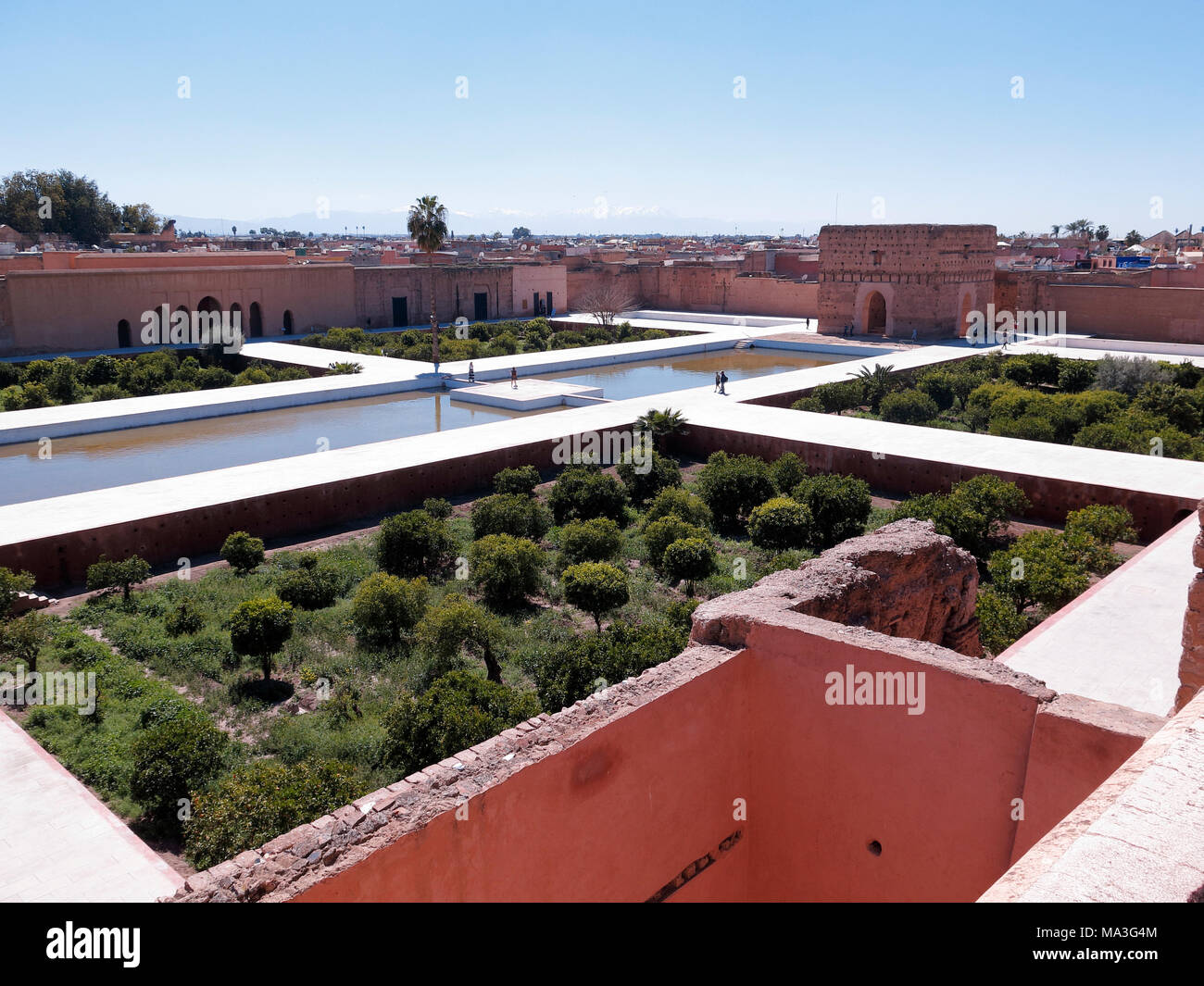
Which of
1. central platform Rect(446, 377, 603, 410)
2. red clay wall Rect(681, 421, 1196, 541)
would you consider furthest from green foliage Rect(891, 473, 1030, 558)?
central platform Rect(446, 377, 603, 410)

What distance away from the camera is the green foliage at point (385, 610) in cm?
898

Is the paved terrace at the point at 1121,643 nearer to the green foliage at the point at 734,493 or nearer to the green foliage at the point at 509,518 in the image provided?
the green foliage at the point at 734,493

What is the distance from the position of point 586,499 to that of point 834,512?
3.17 metres

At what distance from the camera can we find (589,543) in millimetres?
10938

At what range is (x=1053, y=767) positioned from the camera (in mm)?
4406

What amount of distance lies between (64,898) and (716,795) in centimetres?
348

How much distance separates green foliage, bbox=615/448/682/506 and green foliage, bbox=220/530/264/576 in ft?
17.0

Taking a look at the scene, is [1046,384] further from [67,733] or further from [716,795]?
[67,733]

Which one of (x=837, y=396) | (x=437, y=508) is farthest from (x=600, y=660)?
(x=837, y=396)

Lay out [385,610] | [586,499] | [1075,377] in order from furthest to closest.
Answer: [1075,377], [586,499], [385,610]

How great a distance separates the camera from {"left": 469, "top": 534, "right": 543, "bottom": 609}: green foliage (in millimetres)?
10008

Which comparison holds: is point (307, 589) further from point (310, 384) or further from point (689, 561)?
point (310, 384)

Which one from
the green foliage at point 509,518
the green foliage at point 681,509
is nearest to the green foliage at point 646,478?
the green foliage at point 681,509

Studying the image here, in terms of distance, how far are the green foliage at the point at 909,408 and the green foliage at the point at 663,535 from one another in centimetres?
785
